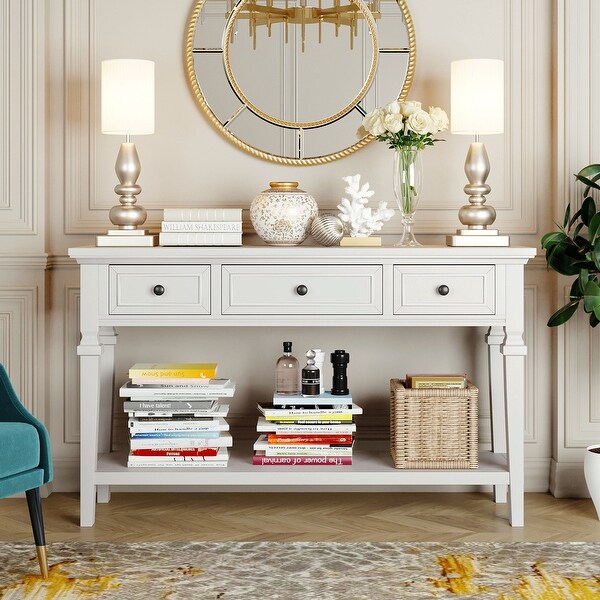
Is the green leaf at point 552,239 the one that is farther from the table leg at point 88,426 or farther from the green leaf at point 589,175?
the table leg at point 88,426

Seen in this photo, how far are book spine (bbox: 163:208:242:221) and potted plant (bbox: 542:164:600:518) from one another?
3.61 ft

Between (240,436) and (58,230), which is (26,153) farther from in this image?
(240,436)

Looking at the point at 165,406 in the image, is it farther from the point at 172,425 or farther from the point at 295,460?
the point at 295,460

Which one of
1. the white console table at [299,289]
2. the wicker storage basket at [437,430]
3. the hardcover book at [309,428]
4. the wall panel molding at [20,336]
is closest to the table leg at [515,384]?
the white console table at [299,289]

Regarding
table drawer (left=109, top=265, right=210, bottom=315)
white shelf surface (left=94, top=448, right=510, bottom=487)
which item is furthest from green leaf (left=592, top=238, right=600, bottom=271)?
table drawer (left=109, top=265, right=210, bottom=315)

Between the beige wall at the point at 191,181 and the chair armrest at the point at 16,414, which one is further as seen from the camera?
the beige wall at the point at 191,181

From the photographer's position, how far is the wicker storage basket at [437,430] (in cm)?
300

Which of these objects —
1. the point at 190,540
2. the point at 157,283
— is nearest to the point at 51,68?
the point at 157,283

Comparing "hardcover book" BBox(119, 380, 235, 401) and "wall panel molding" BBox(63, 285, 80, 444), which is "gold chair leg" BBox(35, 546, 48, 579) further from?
"wall panel molding" BBox(63, 285, 80, 444)

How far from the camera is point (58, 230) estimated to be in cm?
345

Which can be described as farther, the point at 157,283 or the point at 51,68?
the point at 51,68

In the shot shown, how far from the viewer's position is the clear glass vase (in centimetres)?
318

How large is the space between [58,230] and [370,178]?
1.23m

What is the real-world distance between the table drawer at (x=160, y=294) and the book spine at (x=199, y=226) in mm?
168
